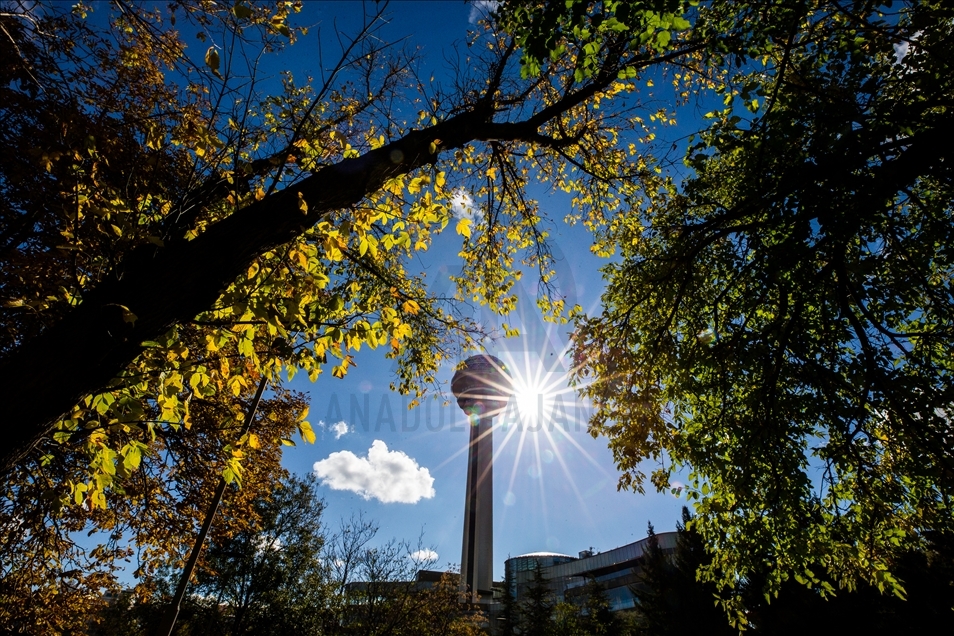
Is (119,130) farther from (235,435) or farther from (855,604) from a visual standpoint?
(855,604)

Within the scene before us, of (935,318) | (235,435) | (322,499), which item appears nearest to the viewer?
(235,435)

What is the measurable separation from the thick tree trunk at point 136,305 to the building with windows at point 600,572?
39.4m

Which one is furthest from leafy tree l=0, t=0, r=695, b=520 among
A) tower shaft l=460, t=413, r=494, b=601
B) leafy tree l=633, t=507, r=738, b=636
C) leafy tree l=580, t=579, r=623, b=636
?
tower shaft l=460, t=413, r=494, b=601

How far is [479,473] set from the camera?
41.5m

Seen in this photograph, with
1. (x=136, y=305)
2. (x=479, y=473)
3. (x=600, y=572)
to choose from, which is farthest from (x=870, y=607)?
(x=600, y=572)

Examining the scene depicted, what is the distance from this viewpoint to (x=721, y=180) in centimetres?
617

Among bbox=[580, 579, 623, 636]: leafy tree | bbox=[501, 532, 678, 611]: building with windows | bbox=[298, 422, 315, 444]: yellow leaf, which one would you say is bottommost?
bbox=[298, 422, 315, 444]: yellow leaf

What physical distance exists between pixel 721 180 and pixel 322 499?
759 inches

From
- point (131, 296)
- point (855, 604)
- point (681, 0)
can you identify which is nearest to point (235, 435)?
point (131, 296)

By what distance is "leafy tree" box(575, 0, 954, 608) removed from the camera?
3732 millimetres

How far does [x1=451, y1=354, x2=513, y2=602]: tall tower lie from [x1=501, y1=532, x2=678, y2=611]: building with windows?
116 inches

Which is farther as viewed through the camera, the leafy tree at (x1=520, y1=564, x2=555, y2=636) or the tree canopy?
the leafy tree at (x1=520, y1=564, x2=555, y2=636)

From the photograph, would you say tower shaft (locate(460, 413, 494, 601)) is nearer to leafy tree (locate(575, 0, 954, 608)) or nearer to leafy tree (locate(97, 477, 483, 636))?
leafy tree (locate(97, 477, 483, 636))

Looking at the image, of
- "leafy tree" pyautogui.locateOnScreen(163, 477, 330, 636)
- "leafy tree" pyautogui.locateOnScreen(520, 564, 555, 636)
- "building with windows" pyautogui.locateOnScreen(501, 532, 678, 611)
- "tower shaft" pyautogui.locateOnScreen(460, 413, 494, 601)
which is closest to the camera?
"leafy tree" pyautogui.locateOnScreen(163, 477, 330, 636)
